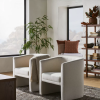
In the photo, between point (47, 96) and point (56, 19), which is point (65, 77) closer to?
point (47, 96)

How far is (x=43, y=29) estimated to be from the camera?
7445 millimetres

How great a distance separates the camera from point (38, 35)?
7344 millimetres

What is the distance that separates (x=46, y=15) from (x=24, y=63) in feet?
10.5

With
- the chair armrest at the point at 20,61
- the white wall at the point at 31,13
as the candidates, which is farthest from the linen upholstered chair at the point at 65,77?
the white wall at the point at 31,13

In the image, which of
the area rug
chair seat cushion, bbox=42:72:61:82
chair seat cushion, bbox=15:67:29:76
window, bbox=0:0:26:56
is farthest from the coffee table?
window, bbox=0:0:26:56

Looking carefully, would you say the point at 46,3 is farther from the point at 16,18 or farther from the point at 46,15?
the point at 16,18

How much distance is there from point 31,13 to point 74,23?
4.92ft

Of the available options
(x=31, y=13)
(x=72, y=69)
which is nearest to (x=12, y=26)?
(x=31, y=13)

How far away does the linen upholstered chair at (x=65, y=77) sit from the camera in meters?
Answer: 3.75

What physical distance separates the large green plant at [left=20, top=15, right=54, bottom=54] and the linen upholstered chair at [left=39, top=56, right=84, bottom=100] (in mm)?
2956

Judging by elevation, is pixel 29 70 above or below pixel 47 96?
above

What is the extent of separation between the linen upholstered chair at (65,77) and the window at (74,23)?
328 centimetres

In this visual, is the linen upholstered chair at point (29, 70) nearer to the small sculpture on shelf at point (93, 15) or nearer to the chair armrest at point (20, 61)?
the chair armrest at point (20, 61)

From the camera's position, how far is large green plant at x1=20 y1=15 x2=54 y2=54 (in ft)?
23.8
